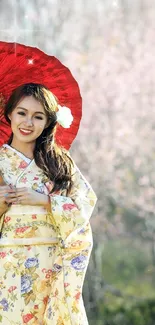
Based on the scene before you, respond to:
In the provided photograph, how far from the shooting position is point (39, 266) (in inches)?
78.9

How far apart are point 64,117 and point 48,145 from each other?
0.10 m

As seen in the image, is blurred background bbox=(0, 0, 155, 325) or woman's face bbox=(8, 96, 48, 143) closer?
woman's face bbox=(8, 96, 48, 143)

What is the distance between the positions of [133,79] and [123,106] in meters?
0.22

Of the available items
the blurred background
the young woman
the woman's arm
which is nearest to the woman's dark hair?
the young woman

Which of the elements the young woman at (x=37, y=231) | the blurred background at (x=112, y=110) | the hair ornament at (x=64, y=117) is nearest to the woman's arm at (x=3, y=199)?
the young woman at (x=37, y=231)

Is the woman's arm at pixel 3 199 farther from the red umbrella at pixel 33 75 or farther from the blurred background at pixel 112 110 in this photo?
the blurred background at pixel 112 110

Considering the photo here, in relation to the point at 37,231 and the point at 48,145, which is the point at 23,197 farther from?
the point at 48,145

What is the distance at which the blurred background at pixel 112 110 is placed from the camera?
16.5ft

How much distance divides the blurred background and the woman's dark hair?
295 cm

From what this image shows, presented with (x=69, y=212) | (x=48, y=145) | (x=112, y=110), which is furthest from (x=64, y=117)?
(x=112, y=110)

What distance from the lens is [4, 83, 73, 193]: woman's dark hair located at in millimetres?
2074

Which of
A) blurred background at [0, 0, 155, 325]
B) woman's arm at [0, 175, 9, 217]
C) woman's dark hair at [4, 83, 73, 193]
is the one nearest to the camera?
woman's arm at [0, 175, 9, 217]

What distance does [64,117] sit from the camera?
214 cm

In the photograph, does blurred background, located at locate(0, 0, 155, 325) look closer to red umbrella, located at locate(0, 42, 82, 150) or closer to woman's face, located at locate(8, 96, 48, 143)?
red umbrella, located at locate(0, 42, 82, 150)
